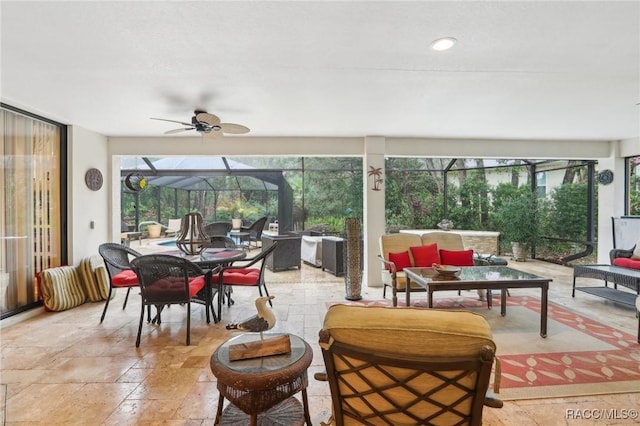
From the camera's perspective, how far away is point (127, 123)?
4559 mm

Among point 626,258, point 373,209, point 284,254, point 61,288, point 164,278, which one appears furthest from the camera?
point 284,254

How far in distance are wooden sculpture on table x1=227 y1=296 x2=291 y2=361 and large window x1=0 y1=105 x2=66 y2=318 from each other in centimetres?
377

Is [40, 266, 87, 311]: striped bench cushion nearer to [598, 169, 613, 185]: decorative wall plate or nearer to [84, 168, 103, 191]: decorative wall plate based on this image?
[84, 168, 103, 191]: decorative wall plate

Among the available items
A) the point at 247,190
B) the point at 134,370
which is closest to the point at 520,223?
the point at 134,370

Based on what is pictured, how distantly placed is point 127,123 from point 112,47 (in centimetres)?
251

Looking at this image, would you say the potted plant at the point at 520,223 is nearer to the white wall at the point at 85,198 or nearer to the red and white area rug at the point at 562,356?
the red and white area rug at the point at 562,356

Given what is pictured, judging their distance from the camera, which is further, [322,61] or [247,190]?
[247,190]

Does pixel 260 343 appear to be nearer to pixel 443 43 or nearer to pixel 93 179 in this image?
pixel 443 43

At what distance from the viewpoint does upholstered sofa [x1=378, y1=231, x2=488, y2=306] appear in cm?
432

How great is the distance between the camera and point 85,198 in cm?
483

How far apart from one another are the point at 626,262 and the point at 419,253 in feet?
10.1

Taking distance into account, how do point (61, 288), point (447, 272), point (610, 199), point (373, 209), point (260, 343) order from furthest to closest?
point (610, 199), point (373, 209), point (61, 288), point (447, 272), point (260, 343)

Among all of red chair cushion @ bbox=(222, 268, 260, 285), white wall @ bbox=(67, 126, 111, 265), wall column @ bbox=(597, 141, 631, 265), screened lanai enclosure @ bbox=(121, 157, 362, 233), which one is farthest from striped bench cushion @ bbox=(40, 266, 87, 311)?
wall column @ bbox=(597, 141, 631, 265)

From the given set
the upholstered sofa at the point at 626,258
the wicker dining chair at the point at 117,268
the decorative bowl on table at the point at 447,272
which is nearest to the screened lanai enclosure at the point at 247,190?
the wicker dining chair at the point at 117,268
